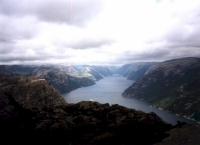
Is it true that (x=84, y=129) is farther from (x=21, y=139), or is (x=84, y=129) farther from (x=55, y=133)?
(x=21, y=139)

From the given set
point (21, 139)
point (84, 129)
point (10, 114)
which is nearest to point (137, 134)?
point (84, 129)

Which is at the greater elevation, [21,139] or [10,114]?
[10,114]

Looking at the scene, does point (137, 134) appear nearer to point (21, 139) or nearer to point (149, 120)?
point (149, 120)

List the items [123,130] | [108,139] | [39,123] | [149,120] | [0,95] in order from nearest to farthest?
[108,139]
[0,95]
[123,130]
[39,123]
[149,120]

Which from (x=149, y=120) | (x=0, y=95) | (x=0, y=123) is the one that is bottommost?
(x=149, y=120)

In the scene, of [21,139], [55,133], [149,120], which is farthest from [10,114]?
[149,120]

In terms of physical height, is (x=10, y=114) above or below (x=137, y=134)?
above

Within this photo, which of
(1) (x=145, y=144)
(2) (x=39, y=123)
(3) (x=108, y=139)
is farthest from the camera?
(2) (x=39, y=123)

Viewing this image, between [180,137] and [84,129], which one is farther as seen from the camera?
[84,129]

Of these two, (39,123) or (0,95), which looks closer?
(0,95)
